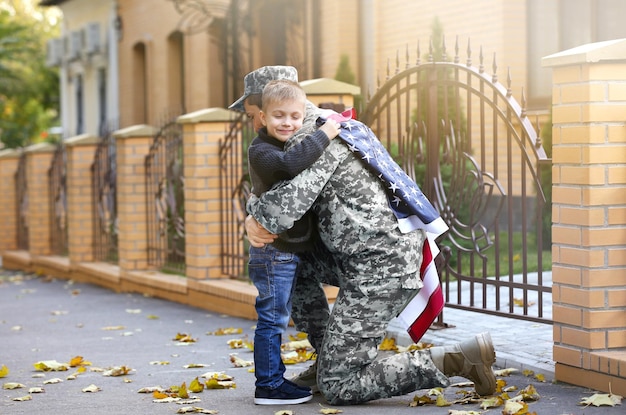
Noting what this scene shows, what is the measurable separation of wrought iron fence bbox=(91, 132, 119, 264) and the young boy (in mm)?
7546

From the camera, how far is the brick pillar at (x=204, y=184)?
9977mm

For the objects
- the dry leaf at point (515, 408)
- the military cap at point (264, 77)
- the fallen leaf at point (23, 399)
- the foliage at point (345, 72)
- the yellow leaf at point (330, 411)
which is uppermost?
the foliage at point (345, 72)

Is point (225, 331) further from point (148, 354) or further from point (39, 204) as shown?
point (39, 204)

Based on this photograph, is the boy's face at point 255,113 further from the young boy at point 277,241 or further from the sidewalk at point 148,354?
the sidewalk at point 148,354

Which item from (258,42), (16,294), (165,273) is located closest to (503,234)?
(165,273)

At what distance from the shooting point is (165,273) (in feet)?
37.9

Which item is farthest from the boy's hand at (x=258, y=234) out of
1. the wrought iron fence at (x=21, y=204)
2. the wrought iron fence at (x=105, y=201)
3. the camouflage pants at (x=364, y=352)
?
the wrought iron fence at (x=21, y=204)

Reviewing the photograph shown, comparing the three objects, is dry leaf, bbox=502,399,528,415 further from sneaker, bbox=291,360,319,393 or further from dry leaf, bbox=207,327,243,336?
dry leaf, bbox=207,327,243,336

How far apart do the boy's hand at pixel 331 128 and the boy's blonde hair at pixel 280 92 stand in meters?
0.15

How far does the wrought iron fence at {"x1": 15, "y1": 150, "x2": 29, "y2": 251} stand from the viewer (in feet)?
54.4

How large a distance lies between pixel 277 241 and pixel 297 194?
0.35 meters

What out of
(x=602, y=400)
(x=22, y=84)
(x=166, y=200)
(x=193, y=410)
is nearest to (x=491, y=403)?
(x=602, y=400)

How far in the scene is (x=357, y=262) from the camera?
536 centimetres

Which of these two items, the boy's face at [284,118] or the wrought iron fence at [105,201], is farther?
the wrought iron fence at [105,201]
